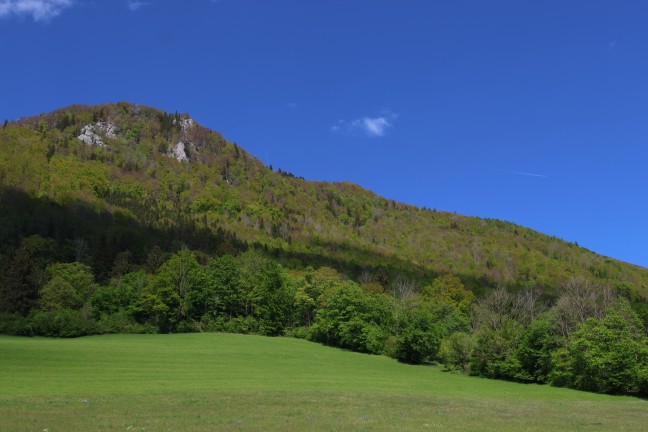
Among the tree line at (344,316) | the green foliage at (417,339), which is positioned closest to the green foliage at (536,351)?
the tree line at (344,316)

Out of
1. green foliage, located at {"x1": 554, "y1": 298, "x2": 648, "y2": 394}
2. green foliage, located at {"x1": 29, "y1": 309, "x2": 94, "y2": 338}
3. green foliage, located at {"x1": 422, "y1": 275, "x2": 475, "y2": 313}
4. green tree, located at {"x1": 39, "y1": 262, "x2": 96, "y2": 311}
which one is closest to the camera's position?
green foliage, located at {"x1": 554, "y1": 298, "x2": 648, "y2": 394}

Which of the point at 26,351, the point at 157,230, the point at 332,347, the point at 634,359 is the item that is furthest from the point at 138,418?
the point at 157,230

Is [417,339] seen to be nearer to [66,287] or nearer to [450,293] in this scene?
[450,293]

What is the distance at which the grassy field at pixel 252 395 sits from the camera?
24109 mm

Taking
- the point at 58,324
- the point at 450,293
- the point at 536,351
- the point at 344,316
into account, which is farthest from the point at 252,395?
the point at 450,293

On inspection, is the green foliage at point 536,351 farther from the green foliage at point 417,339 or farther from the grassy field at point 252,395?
the green foliage at point 417,339

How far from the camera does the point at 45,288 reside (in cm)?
9175

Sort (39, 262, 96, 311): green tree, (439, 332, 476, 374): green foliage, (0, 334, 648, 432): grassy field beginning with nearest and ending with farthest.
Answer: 1. (0, 334, 648, 432): grassy field
2. (439, 332, 476, 374): green foliage
3. (39, 262, 96, 311): green tree

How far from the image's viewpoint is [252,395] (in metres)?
35.9

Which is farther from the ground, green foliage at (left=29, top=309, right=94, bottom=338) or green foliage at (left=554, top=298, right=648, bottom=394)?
green foliage at (left=554, top=298, right=648, bottom=394)

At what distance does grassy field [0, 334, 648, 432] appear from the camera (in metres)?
24.1

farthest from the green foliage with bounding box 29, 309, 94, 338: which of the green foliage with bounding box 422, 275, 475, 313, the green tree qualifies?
the green foliage with bounding box 422, 275, 475, 313

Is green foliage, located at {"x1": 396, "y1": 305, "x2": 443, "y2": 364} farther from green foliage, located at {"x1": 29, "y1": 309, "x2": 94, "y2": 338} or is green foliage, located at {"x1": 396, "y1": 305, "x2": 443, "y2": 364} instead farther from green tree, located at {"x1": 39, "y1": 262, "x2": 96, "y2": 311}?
green tree, located at {"x1": 39, "y1": 262, "x2": 96, "y2": 311}

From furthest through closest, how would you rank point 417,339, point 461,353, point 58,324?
point 58,324 < point 417,339 < point 461,353
